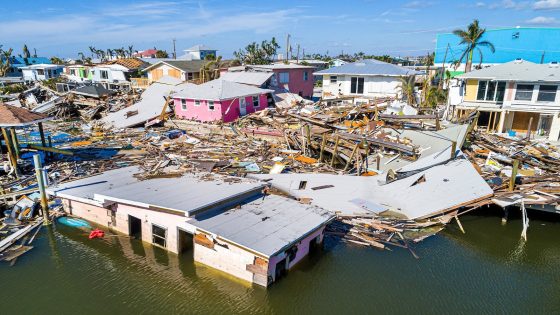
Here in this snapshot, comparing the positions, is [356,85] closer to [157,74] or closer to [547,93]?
[547,93]

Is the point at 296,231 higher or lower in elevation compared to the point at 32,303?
higher

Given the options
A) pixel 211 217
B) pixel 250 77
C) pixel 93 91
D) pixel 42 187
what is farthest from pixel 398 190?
pixel 93 91

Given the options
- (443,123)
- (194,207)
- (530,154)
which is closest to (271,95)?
(443,123)

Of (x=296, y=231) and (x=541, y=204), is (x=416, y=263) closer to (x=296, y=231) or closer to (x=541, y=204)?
(x=296, y=231)

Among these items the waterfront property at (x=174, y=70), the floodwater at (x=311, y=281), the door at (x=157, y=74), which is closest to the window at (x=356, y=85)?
A: the waterfront property at (x=174, y=70)

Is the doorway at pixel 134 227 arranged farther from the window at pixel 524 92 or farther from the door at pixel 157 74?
the door at pixel 157 74

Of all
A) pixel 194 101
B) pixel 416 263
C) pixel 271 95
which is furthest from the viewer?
Answer: pixel 271 95

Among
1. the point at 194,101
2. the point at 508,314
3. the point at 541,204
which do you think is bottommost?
the point at 508,314
